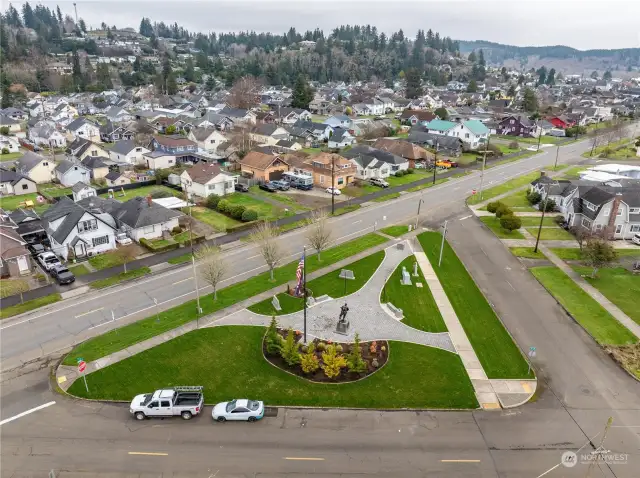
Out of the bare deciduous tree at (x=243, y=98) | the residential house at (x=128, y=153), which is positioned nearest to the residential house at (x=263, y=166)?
the residential house at (x=128, y=153)

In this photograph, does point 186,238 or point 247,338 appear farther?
point 186,238

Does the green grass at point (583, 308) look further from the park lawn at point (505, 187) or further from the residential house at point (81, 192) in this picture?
the residential house at point (81, 192)

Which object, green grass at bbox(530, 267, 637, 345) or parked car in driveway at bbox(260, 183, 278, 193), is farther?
parked car in driveway at bbox(260, 183, 278, 193)

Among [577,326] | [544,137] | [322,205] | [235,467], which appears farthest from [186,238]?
[544,137]

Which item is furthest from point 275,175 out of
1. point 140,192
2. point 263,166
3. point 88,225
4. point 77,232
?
point 77,232

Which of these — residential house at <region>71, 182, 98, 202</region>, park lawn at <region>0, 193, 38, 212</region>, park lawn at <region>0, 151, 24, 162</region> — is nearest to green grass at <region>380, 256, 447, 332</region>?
residential house at <region>71, 182, 98, 202</region>

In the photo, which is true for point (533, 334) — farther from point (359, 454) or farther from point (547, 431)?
point (359, 454)

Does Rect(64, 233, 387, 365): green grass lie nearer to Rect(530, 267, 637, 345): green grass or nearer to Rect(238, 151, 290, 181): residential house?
Rect(530, 267, 637, 345): green grass
